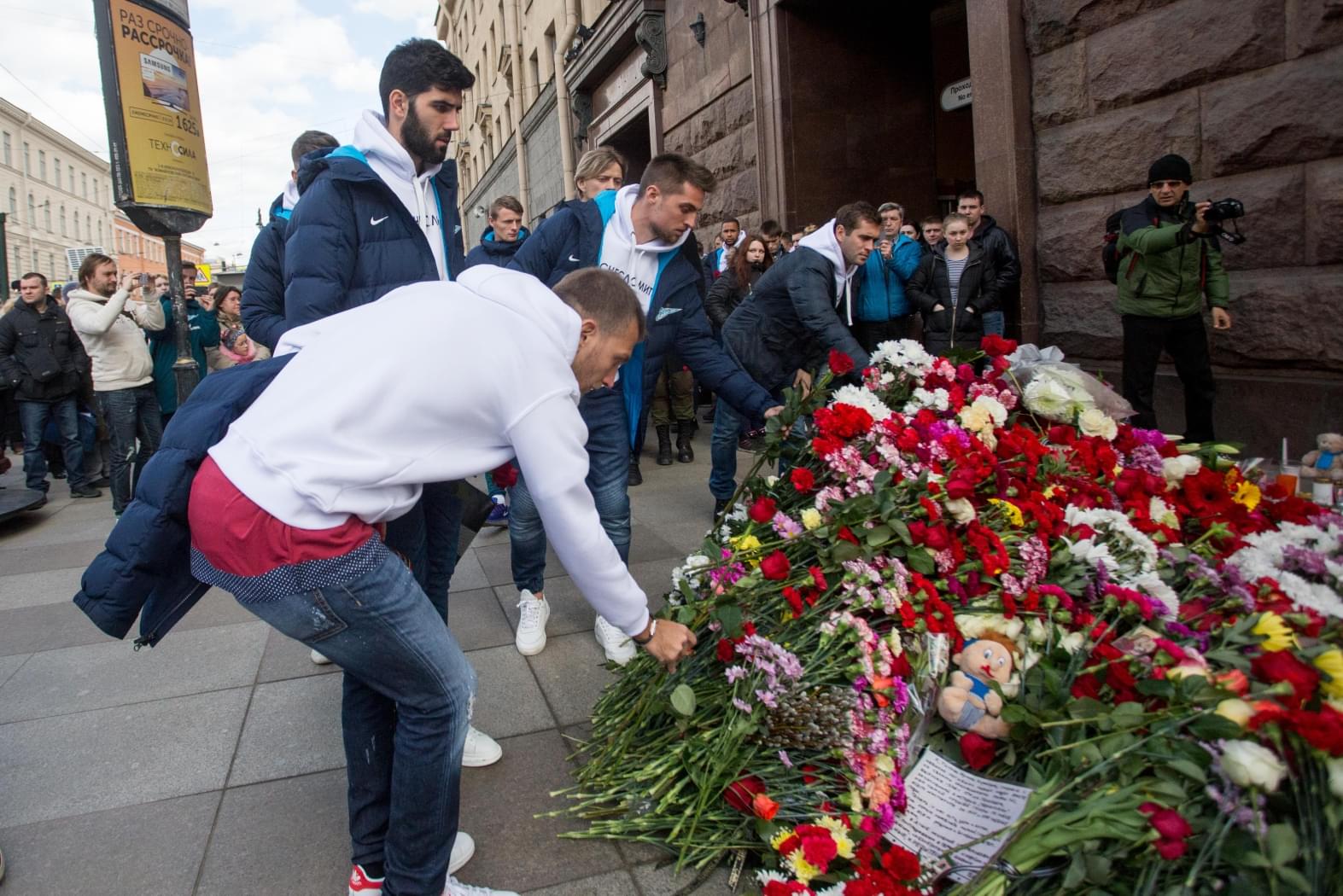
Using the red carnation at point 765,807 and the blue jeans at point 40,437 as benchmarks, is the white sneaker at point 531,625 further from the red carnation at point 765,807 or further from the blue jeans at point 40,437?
the blue jeans at point 40,437

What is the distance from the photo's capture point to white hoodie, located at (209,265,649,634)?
1.78m

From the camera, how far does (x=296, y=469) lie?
177 cm

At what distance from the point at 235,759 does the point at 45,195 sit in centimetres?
6515

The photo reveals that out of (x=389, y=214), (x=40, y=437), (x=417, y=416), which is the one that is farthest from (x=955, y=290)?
(x=40, y=437)

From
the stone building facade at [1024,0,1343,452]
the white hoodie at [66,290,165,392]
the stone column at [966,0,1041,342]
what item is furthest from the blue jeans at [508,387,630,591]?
the white hoodie at [66,290,165,392]

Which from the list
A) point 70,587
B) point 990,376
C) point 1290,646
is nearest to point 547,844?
point 1290,646

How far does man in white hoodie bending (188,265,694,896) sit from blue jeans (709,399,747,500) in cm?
368

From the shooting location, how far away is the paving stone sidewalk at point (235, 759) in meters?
2.46

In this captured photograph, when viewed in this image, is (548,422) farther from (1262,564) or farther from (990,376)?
(990,376)

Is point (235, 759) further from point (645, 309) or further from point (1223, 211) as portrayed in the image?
point (1223, 211)

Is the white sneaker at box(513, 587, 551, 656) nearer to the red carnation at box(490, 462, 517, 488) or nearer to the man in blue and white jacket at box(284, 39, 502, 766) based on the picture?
the man in blue and white jacket at box(284, 39, 502, 766)

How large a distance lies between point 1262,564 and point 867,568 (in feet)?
2.82

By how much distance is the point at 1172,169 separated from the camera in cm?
540

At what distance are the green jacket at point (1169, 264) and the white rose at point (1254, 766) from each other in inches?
175
